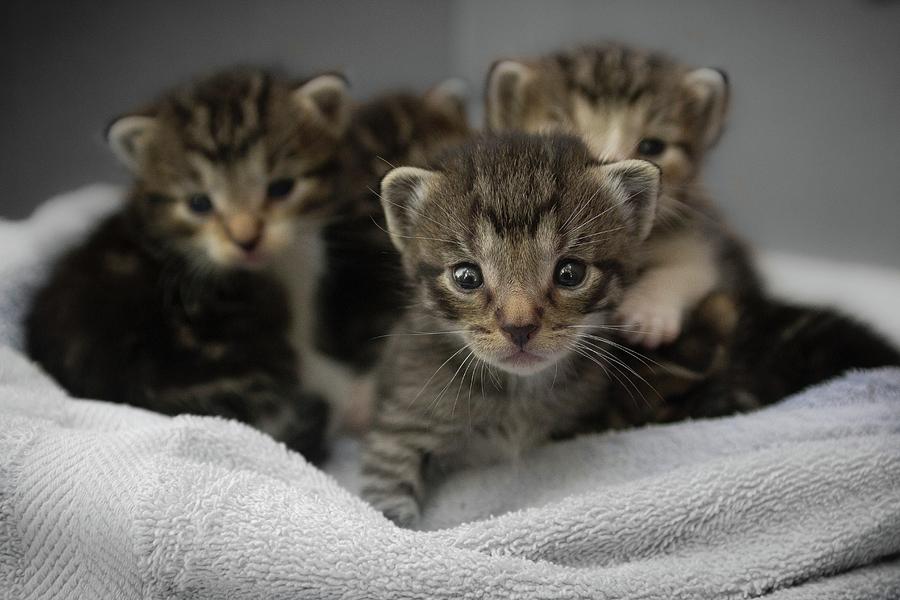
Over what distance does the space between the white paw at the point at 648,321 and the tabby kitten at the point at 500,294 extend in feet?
0.36

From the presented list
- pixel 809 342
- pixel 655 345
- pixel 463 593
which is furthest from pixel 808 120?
pixel 463 593

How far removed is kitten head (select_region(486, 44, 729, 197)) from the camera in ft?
5.59

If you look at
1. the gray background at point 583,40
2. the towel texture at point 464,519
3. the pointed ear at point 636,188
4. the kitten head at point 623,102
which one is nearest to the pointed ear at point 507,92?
the kitten head at point 623,102

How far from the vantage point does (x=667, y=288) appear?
64.6 inches

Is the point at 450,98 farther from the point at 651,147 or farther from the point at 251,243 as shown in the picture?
the point at 251,243

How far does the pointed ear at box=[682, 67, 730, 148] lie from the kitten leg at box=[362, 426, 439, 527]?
3.24ft

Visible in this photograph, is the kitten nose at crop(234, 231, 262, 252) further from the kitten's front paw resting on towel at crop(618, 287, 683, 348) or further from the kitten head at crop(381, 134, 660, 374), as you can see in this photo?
the kitten's front paw resting on towel at crop(618, 287, 683, 348)

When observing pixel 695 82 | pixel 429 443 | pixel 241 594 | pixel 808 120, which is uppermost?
pixel 695 82

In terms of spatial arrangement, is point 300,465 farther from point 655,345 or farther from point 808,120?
point 808,120

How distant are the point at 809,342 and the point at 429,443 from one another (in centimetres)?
86

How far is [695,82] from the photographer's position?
1757 mm

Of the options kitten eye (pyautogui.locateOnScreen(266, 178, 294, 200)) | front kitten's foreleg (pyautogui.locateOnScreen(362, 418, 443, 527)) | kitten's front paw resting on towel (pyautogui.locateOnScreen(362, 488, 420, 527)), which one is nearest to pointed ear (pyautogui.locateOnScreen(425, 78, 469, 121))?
kitten eye (pyautogui.locateOnScreen(266, 178, 294, 200))

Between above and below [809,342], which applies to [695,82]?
above

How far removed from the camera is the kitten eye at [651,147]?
171 centimetres
